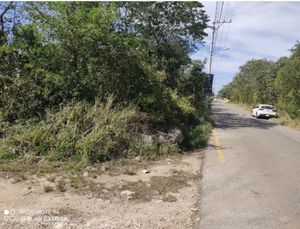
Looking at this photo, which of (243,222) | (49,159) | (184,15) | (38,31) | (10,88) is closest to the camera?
(243,222)

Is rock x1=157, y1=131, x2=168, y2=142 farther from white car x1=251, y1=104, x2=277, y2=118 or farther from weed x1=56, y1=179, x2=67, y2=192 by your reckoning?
white car x1=251, y1=104, x2=277, y2=118

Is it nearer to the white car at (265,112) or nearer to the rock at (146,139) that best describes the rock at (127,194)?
the rock at (146,139)

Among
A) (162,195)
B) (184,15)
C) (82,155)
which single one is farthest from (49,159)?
(184,15)

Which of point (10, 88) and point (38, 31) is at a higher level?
point (38, 31)

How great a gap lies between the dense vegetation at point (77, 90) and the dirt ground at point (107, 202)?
1.85 meters

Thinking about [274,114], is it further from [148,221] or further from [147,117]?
[148,221]

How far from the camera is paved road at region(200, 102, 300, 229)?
5.38m

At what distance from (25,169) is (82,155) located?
1522 mm

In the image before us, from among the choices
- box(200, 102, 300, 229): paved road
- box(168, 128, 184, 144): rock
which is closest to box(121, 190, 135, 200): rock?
box(200, 102, 300, 229): paved road

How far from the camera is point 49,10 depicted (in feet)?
40.8

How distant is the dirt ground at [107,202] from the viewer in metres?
5.24

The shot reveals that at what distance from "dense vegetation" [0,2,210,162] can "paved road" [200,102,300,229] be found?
202 cm

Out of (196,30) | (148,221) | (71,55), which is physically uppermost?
(196,30)

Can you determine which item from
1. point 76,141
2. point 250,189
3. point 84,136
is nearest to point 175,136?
point 84,136
